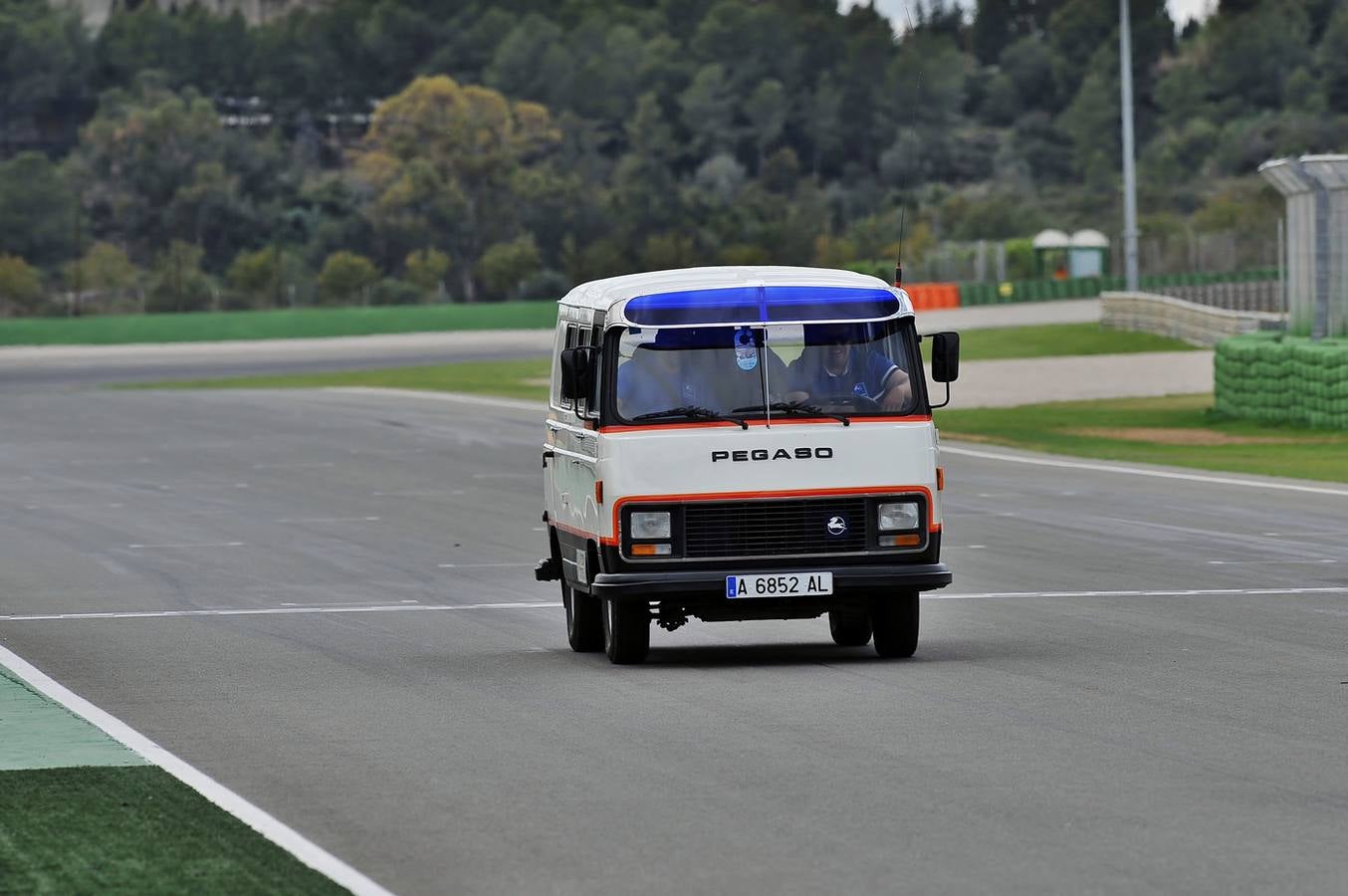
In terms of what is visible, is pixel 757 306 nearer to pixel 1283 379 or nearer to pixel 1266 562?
pixel 1266 562

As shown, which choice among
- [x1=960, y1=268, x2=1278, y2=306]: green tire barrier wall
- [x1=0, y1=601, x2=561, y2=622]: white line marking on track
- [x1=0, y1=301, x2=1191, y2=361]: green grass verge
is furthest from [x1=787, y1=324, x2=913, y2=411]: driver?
[x1=960, y1=268, x2=1278, y2=306]: green tire barrier wall

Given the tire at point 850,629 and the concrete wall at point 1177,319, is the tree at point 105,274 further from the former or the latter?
the tire at point 850,629

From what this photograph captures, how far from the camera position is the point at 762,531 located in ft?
43.6

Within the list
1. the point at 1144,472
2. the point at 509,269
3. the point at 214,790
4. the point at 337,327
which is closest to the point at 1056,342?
the point at 337,327

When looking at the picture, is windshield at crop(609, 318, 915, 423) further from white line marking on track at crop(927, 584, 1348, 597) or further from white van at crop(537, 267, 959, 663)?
white line marking on track at crop(927, 584, 1348, 597)

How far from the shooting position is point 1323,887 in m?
7.41

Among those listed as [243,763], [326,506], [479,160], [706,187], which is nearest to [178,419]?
[326,506]

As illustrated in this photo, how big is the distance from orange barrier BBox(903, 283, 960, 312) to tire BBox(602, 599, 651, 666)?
75.7 metres

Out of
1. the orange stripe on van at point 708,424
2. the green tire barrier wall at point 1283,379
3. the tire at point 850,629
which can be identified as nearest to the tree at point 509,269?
the green tire barrier wall at point 1283,379

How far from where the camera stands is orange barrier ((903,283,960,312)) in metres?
89.6

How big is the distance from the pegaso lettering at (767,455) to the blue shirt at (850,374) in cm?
41

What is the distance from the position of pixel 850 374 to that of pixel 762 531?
3.27 ft

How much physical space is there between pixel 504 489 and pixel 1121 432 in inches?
493

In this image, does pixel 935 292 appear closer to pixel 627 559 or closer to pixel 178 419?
pixel 178 419
